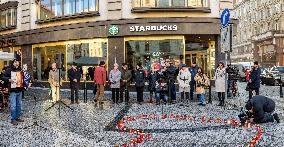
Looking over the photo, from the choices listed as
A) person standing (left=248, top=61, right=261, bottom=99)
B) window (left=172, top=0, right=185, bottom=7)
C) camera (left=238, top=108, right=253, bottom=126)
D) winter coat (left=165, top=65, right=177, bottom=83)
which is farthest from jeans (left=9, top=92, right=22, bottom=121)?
window (left=172, top=0, right=185, bottom=7)

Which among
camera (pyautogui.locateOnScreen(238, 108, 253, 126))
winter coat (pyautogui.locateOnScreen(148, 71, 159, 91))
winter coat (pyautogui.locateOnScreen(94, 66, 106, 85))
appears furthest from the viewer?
winter coat (pyautogui.locateOnScreen(148, 71, 159, 91))

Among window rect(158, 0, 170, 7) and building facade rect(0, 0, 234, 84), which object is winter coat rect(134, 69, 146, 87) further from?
window rect(158, 0, 170, 7)

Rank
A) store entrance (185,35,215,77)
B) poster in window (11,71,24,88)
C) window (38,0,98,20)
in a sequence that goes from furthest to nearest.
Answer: window (38,0,98,20) < store entrance (185,35,215,77) < poster in window (11,71,24,88)

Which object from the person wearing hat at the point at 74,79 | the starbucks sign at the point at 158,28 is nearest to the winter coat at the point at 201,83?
the person wearing hat at the point at 74,79

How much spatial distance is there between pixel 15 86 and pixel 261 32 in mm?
69074

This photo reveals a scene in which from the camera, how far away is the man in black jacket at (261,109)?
10.1 metres

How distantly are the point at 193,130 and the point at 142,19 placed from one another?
14197mm

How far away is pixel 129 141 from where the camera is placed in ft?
26.4

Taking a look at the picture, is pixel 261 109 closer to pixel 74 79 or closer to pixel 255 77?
pixel 255 77

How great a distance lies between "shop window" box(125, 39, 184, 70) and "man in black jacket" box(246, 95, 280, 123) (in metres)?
12.5

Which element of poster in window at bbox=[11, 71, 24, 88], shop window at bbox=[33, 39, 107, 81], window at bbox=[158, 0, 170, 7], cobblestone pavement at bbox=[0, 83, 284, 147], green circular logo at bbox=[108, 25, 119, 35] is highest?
window at bbox=[158, 0, 170, 7]

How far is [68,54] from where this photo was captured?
25359mm

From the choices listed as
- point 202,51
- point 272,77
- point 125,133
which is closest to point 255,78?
point 125,133

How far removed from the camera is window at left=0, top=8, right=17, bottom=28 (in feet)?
97.6
